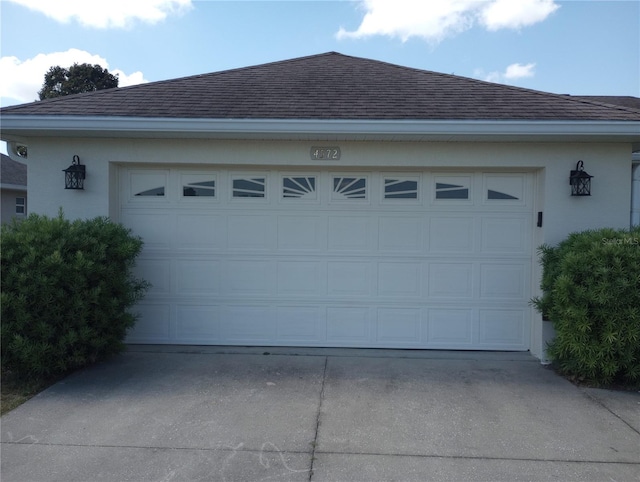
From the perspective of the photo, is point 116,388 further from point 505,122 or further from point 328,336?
point 505,122

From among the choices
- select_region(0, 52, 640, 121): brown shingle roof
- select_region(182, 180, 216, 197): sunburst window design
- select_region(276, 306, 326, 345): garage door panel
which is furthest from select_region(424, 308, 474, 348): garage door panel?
select_region(182, 180, 216, 197): sunburst window design

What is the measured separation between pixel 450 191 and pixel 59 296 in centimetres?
479

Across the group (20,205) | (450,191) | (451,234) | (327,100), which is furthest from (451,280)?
(20,205)

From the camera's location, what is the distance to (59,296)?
4863 millimetres

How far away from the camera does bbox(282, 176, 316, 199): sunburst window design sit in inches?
250

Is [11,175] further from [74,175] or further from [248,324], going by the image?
[248,324]

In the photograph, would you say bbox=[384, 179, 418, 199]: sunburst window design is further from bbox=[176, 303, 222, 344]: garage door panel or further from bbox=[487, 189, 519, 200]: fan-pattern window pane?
bbox=[176, 303, 222, 344]: garage door panel

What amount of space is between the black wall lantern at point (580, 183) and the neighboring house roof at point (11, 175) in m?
17.4

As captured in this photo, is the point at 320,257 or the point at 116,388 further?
the point at 320,257

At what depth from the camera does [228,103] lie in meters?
6.18

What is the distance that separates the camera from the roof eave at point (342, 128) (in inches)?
218

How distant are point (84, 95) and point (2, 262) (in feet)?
9.31

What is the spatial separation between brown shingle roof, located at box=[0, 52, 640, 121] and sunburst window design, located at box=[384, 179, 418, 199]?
938 millimetres

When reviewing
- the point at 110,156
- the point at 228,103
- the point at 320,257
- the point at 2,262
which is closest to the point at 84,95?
the point at 110,156
